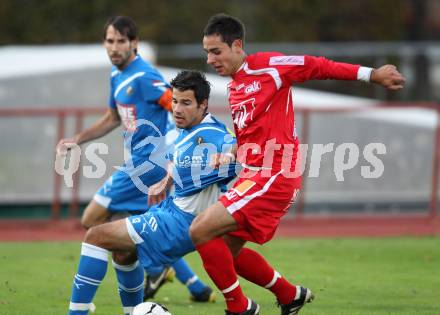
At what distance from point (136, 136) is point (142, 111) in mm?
214

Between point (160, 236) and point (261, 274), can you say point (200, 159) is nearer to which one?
point (160, 236)

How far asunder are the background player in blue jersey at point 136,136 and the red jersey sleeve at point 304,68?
1.69m

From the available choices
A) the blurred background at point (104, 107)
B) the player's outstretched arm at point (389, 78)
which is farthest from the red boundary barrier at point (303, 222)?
the player's outstretched arm at point (389, 78)

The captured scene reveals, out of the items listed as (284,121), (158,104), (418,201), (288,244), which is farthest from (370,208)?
(284,121)

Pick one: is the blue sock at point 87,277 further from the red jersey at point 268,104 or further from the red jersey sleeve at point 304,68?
the red jersey sleeve at point 304,68

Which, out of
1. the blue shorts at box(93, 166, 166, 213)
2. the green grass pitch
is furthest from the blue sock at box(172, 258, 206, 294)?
the blue shorts at box(93, 166, 166, 213)

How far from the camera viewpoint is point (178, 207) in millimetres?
7047

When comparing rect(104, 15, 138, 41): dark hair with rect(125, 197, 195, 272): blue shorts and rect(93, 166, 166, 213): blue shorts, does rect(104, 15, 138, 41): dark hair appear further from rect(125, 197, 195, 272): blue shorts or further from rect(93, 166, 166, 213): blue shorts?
rect(125, 197, 195, 272): blue shorts

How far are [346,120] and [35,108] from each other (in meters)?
4.48

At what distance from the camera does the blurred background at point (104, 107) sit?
14.6 metres

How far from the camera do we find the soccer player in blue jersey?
22.5 feet

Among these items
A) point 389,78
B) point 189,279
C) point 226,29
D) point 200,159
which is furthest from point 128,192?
point 389,78

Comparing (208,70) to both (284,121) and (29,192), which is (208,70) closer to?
(29,192)

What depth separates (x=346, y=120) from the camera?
14.8 metres
